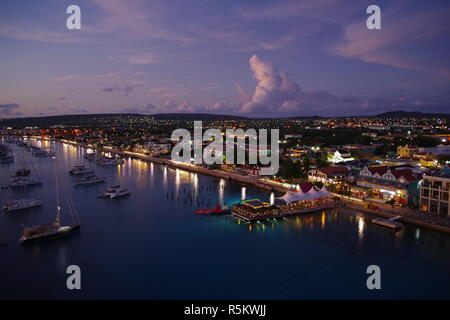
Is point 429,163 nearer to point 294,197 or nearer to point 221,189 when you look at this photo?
point 294,197

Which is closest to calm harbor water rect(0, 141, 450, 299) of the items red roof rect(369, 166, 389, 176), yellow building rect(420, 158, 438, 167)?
red roof rect(369, 166, 389, 176)

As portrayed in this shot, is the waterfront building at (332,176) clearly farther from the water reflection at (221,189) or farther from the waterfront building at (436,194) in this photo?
the water reflection at (221,189)

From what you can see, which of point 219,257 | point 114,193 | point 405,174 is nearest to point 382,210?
point 405,174

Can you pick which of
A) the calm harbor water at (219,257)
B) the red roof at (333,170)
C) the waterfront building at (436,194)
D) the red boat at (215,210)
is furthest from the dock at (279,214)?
the waterfront building at (436,194)

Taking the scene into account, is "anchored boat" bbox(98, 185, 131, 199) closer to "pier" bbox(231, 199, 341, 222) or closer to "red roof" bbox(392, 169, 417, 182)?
"pier" bbox(231, 199, 341, 222)
